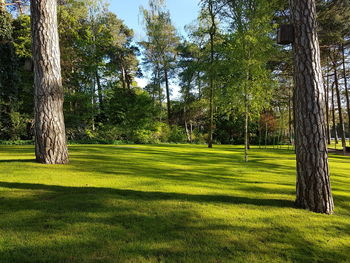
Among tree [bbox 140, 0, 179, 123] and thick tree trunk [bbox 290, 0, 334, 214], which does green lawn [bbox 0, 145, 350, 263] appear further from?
tree [bbox 140, 0, 179, 123]

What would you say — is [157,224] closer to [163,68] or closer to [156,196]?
[156,196]

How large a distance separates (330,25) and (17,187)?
19803 millimetres

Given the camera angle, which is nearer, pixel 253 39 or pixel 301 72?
pixel 301 72

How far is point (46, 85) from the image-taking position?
6.35 metres

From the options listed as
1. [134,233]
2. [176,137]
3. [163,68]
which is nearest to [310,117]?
[134,233]

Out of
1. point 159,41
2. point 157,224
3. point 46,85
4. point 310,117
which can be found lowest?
point 157,224

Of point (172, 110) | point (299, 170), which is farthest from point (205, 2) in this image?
point (299, 170)

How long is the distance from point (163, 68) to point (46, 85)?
26.4 m

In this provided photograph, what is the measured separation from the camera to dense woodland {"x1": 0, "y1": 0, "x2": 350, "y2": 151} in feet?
37.4

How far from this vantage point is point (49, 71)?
641 cm

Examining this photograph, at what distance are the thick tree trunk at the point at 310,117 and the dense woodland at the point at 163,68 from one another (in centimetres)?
647

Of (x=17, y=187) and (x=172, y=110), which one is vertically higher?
(x=172, y=110)

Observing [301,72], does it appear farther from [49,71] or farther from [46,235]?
[49,71]

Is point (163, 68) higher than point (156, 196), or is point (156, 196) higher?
point (163, 68)
